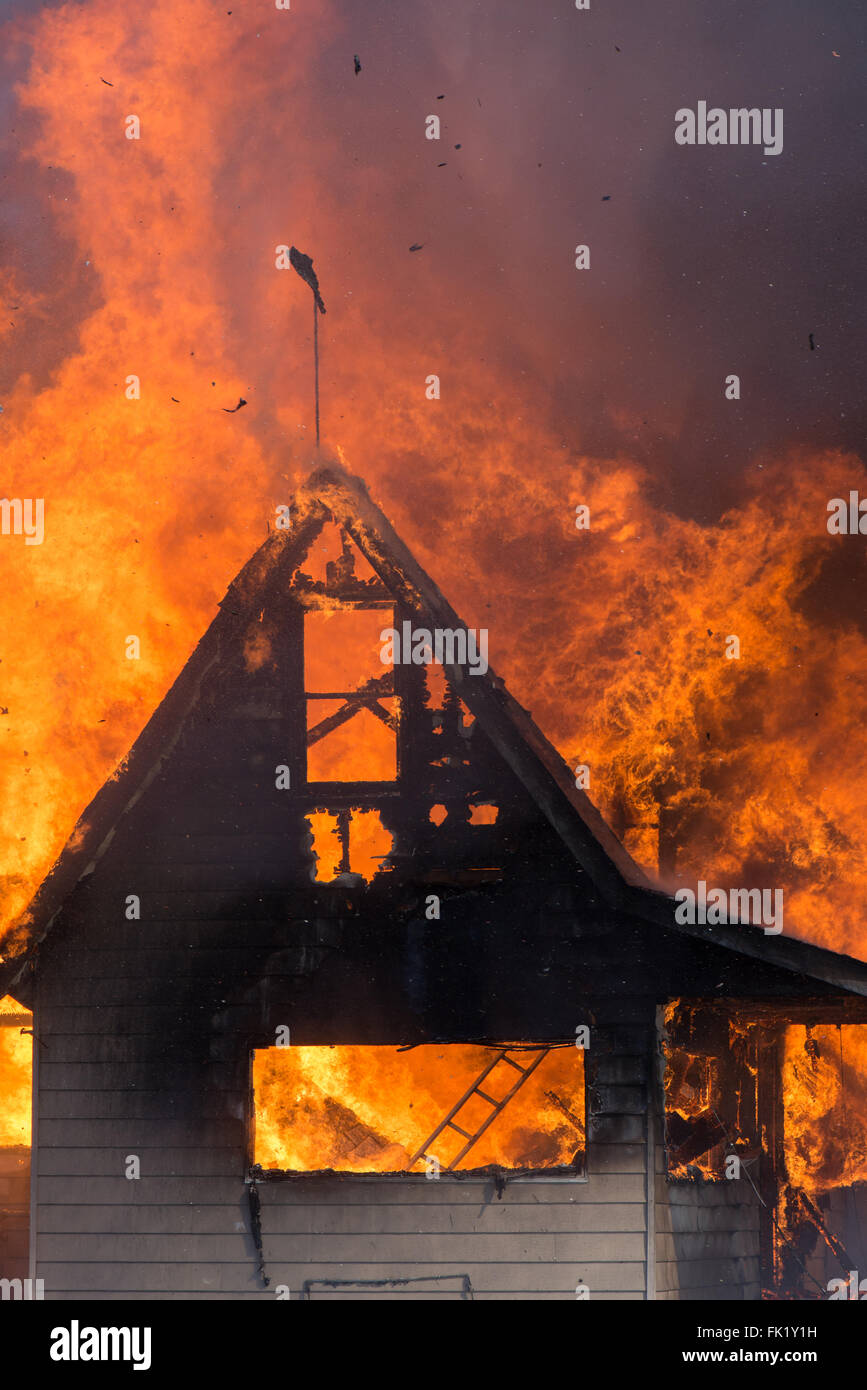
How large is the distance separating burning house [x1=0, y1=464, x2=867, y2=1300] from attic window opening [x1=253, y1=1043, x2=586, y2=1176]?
3063 millimetres

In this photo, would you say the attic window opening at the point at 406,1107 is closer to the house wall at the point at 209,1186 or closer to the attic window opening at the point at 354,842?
the attic window opening at the point at 354,842

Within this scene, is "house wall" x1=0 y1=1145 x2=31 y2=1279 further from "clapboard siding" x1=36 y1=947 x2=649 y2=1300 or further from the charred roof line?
the charred roof line

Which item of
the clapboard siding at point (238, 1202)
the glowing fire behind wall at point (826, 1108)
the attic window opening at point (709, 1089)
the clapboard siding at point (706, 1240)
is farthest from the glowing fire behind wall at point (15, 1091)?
the glowing fire behind wall at point (826, 1108)

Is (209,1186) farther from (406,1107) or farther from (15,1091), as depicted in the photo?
(15,1091)

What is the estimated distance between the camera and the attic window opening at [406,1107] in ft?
49.8

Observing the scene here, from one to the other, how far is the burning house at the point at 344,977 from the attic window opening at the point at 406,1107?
3063 millimetres

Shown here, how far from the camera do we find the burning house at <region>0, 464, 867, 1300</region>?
1051 centimetres

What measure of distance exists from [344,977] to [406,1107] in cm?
671

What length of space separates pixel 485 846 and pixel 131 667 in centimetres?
912

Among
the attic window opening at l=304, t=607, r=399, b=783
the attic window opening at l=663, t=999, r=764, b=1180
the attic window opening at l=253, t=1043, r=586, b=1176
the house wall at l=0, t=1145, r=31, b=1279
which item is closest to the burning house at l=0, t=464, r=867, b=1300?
the attic window opening at l=663, t=999, r=764, b=1180

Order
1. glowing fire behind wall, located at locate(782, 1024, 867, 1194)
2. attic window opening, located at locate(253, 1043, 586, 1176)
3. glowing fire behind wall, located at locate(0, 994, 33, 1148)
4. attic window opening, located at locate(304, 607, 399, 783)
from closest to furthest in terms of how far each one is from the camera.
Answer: attic window opening, located at locate(253, 1043, 586, 1176) → glowing fire behind wall, located at locate(782, 1024, 867, 1194) → glowing fire behind wall, located at locate(0, 994, 33, 1148) → attic window opening, located at locate(304, 607, 399, 783)

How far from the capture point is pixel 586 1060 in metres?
10.8

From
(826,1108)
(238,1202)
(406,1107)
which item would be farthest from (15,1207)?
(826,1108)

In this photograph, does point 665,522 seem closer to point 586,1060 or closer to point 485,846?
point 485,846
